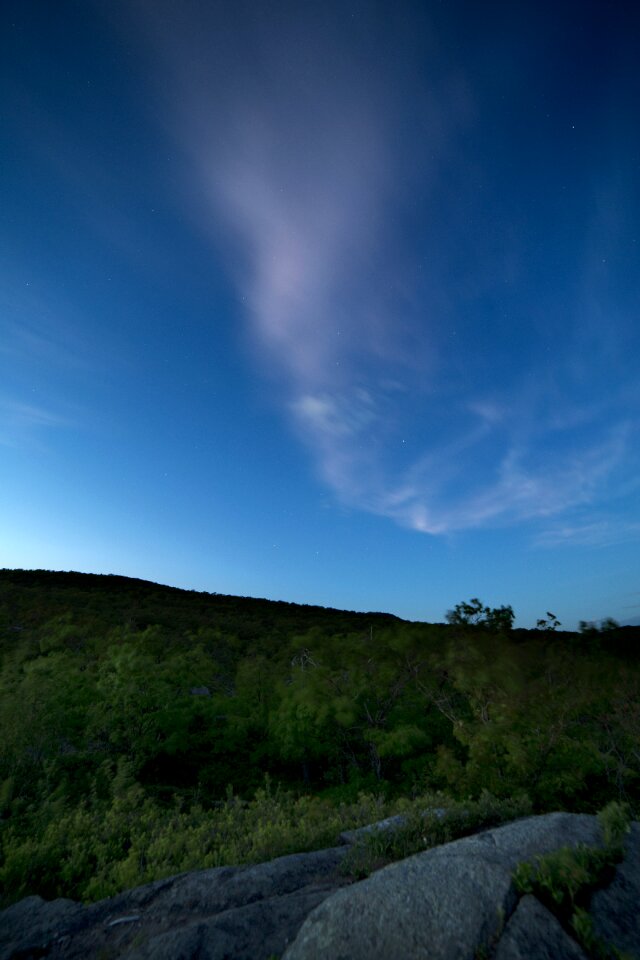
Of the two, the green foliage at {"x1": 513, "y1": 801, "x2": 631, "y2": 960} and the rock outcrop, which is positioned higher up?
the green foliage at {"x1": 513, "y1": 801, "x2": 631, "y2": 960}

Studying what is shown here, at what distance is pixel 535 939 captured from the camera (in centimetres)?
385

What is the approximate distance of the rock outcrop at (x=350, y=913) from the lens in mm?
4012

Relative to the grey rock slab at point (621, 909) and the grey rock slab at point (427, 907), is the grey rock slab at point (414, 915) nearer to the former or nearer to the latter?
the grey rock slab at point (427, 907)

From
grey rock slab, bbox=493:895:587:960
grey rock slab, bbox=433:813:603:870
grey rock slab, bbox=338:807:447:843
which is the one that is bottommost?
grey rock slab, bbox=338:807:447:843

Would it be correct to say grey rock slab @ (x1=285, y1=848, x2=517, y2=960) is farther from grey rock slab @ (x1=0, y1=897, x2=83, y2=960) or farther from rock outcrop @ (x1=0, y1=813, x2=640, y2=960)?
grey rock slab @ (x1=0, y1=897, x2=83, y2=960)

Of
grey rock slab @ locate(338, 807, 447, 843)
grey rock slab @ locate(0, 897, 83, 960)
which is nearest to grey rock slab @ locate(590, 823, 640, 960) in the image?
grey rock slab @ locate(338, 807, 447, 843)

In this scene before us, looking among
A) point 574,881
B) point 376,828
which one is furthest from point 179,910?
point 574,881

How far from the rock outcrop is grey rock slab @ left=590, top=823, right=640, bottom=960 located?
0.01 meters

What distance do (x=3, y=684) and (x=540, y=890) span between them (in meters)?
18.8

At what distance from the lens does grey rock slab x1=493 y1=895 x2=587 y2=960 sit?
12.2 feet

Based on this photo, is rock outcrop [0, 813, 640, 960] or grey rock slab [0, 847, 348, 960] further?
grey rock slab [0, 847, 348, 960]

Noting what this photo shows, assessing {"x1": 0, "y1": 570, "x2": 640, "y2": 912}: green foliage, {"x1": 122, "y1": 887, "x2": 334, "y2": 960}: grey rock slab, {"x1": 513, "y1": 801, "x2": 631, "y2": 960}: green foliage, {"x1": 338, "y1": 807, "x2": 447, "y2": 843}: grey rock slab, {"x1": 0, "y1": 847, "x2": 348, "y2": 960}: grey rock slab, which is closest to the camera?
{"x1": 513, "y1": 801, "x2": 631, "y2": 960}: green foliage

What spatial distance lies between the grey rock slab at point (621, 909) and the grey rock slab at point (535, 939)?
33 cm

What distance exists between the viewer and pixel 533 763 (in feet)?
42.7
